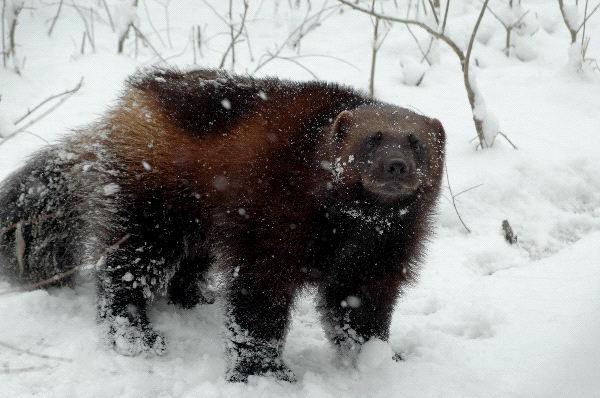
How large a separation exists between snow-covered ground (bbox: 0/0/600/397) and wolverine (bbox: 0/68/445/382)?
23cm

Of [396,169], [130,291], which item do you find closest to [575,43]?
[396,169]

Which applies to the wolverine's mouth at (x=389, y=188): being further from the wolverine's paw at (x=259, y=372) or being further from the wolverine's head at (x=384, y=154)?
the wolverine's paw at (x=259, y=372)

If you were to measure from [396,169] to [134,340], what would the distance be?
1.70 metres

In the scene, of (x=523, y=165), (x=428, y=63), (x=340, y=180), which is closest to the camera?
(x=340, y=180)

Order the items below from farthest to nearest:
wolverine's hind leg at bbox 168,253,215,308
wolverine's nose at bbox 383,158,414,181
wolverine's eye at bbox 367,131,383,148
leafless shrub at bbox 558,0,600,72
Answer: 1. leafless shrub at bbox 558,0,600,72
2. wolverine's hind leg at bbox 168,253,215,308
3. wolverine's eye at bbox 367,131,383,148
4. wolverine's nose at bbox 383,158,414,181

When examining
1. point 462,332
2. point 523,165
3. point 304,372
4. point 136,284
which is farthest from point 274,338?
point 523,165

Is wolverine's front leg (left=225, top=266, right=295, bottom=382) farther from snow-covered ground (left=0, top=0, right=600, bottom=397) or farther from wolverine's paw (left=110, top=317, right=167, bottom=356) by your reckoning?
wolverine's paw (left=110, top=317, right=167, bottom=356)

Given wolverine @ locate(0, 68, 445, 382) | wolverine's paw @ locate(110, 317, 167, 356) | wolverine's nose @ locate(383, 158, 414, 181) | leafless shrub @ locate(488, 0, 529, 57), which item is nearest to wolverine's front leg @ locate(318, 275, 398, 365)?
wolverine @ locate(0, 68, 445, 382)

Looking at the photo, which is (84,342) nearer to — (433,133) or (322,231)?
(322,231)

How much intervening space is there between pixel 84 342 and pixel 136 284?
401 mm

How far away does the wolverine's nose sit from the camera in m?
2.88

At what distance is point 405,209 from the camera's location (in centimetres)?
318

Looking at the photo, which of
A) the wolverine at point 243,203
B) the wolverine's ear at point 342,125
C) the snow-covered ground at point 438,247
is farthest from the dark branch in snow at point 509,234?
the wolverine's ear at point 342,125

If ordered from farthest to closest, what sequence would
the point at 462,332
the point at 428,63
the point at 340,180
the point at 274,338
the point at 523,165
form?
the point at 428,63 → the point at 523,165 → the point at 462,332 → the point at 274,338 → the point at 340,180
